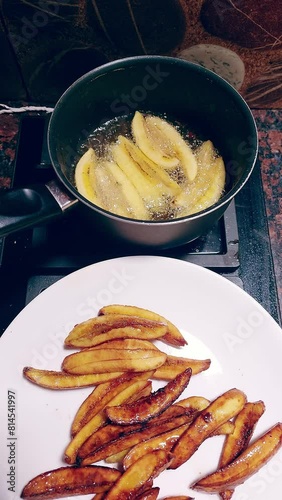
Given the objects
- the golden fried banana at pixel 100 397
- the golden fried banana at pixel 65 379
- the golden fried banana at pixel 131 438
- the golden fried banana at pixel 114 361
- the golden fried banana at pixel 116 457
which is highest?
the golden fried banana at pixel 114 361

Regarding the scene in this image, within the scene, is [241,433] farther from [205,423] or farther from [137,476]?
[137,476]

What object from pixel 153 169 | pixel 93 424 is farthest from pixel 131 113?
pixel 93 424

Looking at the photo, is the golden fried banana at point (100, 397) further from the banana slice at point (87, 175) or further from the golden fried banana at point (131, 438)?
the banana slice at point (87, 175)

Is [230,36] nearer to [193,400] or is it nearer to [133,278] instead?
[133,278]

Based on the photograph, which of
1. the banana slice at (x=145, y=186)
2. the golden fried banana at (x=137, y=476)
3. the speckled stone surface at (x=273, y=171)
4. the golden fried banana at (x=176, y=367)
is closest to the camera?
the golden fried banana at (x=137, y=476)

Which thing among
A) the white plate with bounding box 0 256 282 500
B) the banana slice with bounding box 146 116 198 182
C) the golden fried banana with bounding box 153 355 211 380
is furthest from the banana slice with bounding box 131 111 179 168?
the golden fried banana with bounding box 153 355 211 380

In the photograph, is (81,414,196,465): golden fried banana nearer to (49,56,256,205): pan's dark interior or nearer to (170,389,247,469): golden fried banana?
(170,389,247,469): golden fried banana

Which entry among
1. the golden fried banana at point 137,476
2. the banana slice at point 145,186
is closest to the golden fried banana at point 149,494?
the golden fried banana at point 137,476
